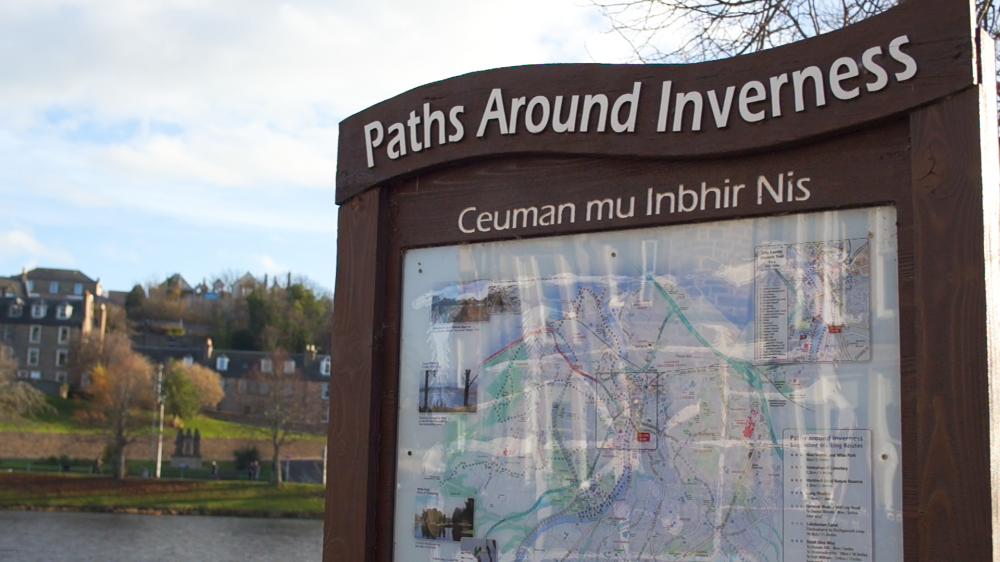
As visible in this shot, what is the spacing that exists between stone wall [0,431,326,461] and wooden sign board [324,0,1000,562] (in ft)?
211

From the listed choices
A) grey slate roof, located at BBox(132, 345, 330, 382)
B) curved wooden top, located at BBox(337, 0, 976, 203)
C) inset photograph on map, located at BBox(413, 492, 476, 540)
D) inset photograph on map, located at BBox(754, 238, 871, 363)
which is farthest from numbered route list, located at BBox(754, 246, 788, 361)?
grey slate roof, located at BBox(132, 345, 330, 382)

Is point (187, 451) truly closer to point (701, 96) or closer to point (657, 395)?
point (657, 395)

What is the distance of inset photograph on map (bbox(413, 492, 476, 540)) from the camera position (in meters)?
3.90

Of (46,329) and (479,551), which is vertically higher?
(46,329)

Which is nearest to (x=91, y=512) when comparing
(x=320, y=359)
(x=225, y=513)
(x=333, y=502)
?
(x=225, y=513)

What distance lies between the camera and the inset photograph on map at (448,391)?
156 inches

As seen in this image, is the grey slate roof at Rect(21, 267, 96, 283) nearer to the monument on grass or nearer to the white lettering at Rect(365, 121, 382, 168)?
the monument on grass

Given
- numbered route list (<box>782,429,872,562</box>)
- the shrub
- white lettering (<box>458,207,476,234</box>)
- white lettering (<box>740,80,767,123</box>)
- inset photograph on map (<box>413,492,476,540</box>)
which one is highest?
white lettering (<box>740,80,767,123</box>)

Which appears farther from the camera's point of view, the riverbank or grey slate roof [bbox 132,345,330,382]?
grey slate roof [bbox 132,345,330,382]

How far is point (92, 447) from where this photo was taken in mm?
66188

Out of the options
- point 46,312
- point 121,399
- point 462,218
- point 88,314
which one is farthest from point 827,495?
point 46,312

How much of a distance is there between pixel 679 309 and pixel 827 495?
0.78 meters

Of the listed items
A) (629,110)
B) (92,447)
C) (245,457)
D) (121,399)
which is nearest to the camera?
(629,110)

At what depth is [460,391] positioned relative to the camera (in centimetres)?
400
